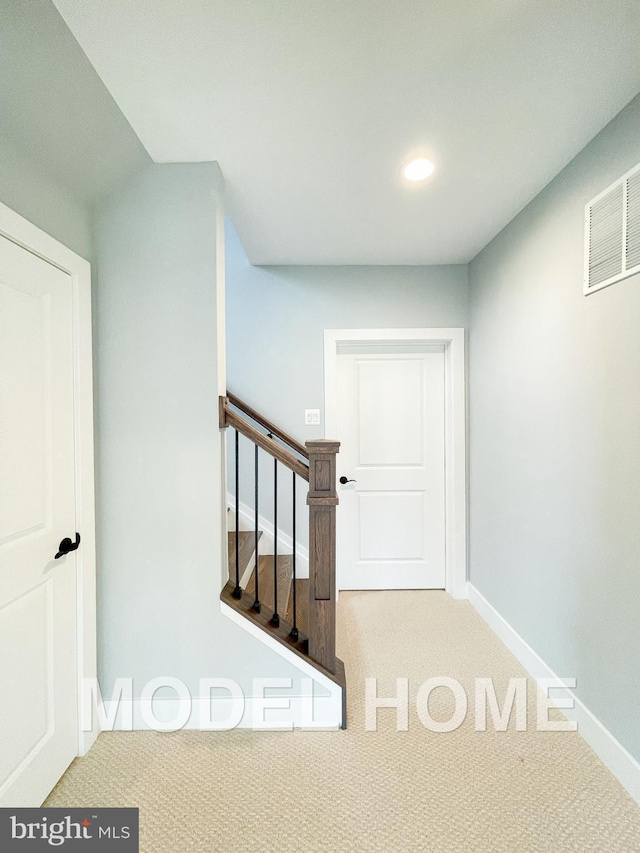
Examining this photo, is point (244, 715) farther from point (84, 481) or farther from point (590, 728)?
point (590, 728)

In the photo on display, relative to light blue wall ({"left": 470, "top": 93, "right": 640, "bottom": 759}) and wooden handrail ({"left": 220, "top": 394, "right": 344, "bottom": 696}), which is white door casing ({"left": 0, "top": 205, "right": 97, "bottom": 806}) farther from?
light blue wall ({"left": 470, "top": 93, "right": 640, "bottom": 759})

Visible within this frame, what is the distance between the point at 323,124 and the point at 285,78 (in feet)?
0.77

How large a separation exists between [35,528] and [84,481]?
26 centimetres

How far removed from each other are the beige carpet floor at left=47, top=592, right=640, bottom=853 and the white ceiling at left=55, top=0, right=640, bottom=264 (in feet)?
7.85

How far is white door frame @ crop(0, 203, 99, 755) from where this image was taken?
158 centimetres

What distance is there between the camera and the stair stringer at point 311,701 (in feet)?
5.65

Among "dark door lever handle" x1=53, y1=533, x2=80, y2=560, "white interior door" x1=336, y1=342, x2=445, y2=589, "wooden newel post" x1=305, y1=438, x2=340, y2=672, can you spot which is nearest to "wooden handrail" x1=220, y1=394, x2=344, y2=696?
"wooden newel post" x1=305, y1=438, x2=340, y2=672

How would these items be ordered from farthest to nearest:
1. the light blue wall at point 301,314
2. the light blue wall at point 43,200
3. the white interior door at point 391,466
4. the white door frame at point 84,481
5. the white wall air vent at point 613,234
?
the white interior door at point 391,466, the light blue wall at point 301,314, the white door frame at point 84,481, the white wall air vent at point 613,234, the light blue wall at point 43,200

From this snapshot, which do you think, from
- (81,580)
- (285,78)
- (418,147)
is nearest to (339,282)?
(418,147)

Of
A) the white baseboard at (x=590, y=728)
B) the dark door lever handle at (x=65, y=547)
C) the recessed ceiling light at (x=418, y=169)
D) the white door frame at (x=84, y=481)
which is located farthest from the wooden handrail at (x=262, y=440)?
the white baseboard at (x=590, y=728)

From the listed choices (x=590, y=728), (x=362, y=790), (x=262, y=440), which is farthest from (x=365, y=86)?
(x=590, y=728)

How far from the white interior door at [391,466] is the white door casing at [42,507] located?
1.85 metres

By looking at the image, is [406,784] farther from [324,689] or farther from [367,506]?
[367,506]

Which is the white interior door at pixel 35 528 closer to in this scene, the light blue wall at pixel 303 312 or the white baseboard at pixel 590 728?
the light blue wall at pixel 303 312
